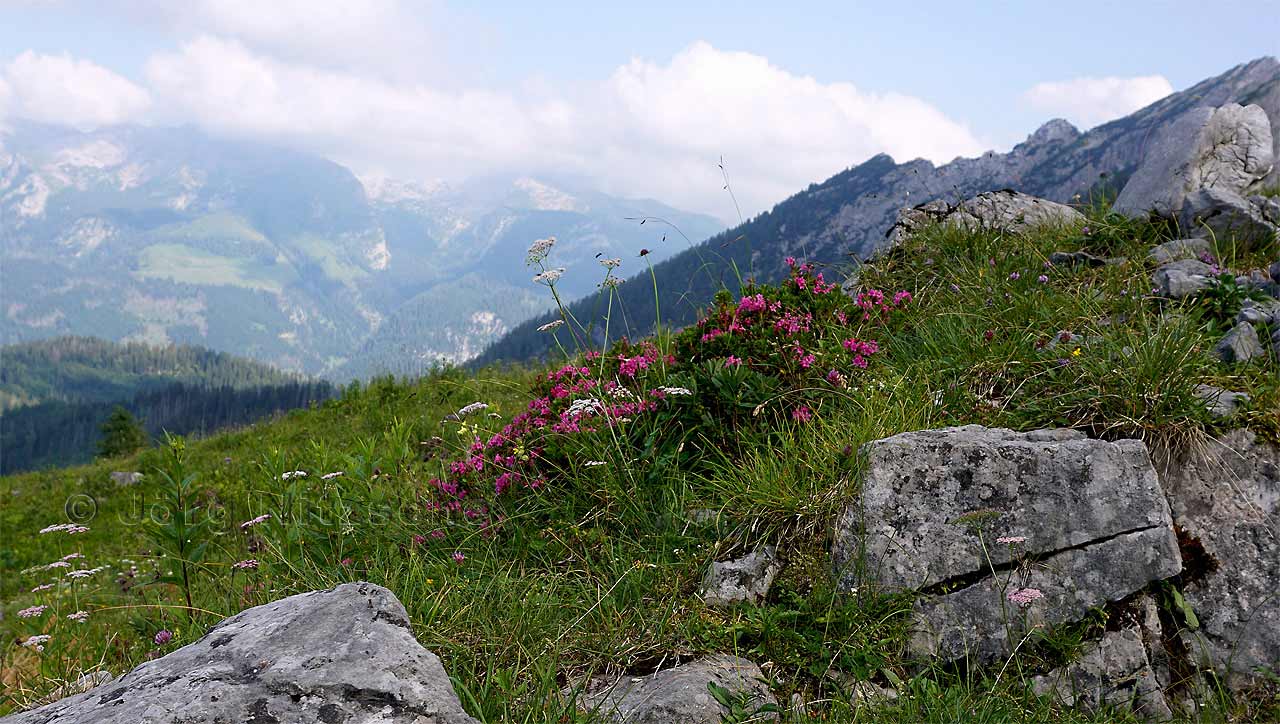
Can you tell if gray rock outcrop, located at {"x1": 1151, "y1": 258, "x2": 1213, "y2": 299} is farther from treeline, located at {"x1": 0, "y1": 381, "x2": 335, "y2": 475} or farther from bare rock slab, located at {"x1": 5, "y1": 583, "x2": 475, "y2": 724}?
treeline, located at {"x1": 0, "y1": 381, "x2": 335, "y2": 475}

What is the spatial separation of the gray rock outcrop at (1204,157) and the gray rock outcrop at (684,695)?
8.50m

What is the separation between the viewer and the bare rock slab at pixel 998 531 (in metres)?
4.03

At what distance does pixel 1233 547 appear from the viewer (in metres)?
4.40

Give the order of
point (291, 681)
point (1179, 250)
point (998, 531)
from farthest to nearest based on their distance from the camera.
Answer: point (1179, 250) < point (998, 531) < point (291, 681)

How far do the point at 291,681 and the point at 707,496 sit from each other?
2942mm

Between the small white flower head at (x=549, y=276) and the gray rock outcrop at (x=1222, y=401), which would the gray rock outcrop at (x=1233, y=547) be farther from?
the small white flower head at (x=549, y=276)

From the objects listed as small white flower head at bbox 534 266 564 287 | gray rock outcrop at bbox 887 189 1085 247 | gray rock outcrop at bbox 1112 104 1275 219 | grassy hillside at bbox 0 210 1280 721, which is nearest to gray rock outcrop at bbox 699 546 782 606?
grassy hillside at bbox 0 210 1280 721

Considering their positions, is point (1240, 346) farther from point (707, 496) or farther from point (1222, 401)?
point (707, 496)

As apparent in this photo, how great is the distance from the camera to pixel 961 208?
368 inches

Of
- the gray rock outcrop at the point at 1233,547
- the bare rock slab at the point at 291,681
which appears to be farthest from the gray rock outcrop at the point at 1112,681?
the bare rock slab at the point at 291,681

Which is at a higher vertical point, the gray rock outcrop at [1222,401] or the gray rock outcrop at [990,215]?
the gray rock outcrop at [990,215]

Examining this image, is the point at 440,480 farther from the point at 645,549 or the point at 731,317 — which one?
the point at 731,317

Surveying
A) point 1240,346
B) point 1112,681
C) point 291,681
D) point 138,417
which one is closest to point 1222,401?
point 1240,346

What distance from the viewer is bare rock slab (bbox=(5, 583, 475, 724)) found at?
2.79 meters
